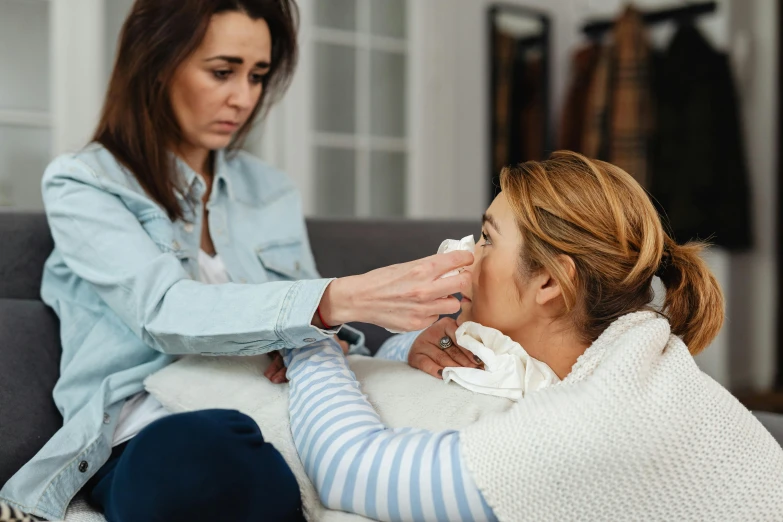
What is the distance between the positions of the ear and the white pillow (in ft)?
0.52

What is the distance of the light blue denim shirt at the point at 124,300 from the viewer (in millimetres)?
1171

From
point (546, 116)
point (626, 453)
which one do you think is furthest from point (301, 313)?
point (546, 116)

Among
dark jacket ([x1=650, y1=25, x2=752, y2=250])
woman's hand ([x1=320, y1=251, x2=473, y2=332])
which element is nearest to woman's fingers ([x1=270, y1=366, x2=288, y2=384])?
woman's hand ([x1=320, y1=251, x2=473, y2=332])

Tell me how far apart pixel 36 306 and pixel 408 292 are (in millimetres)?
738

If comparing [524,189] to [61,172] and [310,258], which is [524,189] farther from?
[61,172]

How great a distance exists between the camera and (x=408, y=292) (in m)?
1.04

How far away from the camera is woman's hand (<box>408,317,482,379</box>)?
4.03 ft

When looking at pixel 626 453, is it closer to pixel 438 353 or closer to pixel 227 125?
pixel 438 353

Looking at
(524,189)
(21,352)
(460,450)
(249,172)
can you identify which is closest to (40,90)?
(249,172)

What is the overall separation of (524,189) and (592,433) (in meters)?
0.41

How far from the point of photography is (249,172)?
1.70 m

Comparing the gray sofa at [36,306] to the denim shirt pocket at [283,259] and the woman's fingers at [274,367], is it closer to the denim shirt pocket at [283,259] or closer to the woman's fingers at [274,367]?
the denim shirt pocket at [283,259]

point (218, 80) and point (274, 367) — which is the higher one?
point (218, 80)

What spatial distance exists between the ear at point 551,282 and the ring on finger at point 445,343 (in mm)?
172
